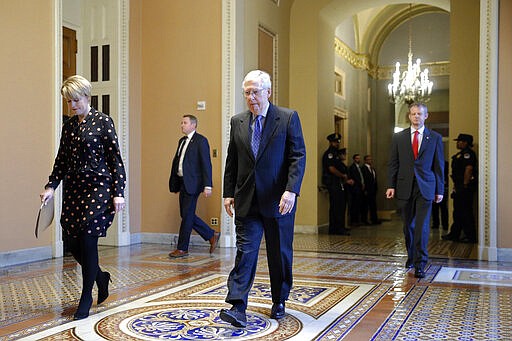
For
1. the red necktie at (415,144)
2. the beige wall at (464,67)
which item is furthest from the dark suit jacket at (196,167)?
the beige wall at (464,67)

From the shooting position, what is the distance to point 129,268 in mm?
6039

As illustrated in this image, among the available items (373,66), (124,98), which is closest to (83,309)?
(124,98)

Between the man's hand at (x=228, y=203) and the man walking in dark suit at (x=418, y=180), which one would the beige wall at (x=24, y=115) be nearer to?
the man's hand at (x=228, y=203)

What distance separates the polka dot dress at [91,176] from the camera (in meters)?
3.81

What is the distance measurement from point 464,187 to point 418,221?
3.49 m

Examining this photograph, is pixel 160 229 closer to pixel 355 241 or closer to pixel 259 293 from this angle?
pixel 355 241

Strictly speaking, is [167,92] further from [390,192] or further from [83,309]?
[83,309]

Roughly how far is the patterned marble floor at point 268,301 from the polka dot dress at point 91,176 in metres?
0.62

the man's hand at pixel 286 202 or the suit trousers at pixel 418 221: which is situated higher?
the man's hand at pixel 286 202

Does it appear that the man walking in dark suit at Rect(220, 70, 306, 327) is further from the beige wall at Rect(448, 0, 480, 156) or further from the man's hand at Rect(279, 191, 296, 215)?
the beige wall at Rect(448, 0, 480, 156)

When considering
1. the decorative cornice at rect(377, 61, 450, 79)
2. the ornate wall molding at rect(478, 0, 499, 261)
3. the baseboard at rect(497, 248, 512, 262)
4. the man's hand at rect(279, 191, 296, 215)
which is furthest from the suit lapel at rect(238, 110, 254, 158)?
the decorative cornice at rect(377, 61, 450, 79)

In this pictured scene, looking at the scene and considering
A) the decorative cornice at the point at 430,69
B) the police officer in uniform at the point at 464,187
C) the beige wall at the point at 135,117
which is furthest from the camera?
the decorative cornice at the point at 430,69

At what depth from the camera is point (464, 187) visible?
8828 millimetres

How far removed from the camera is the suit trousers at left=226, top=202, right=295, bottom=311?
11.9ft
